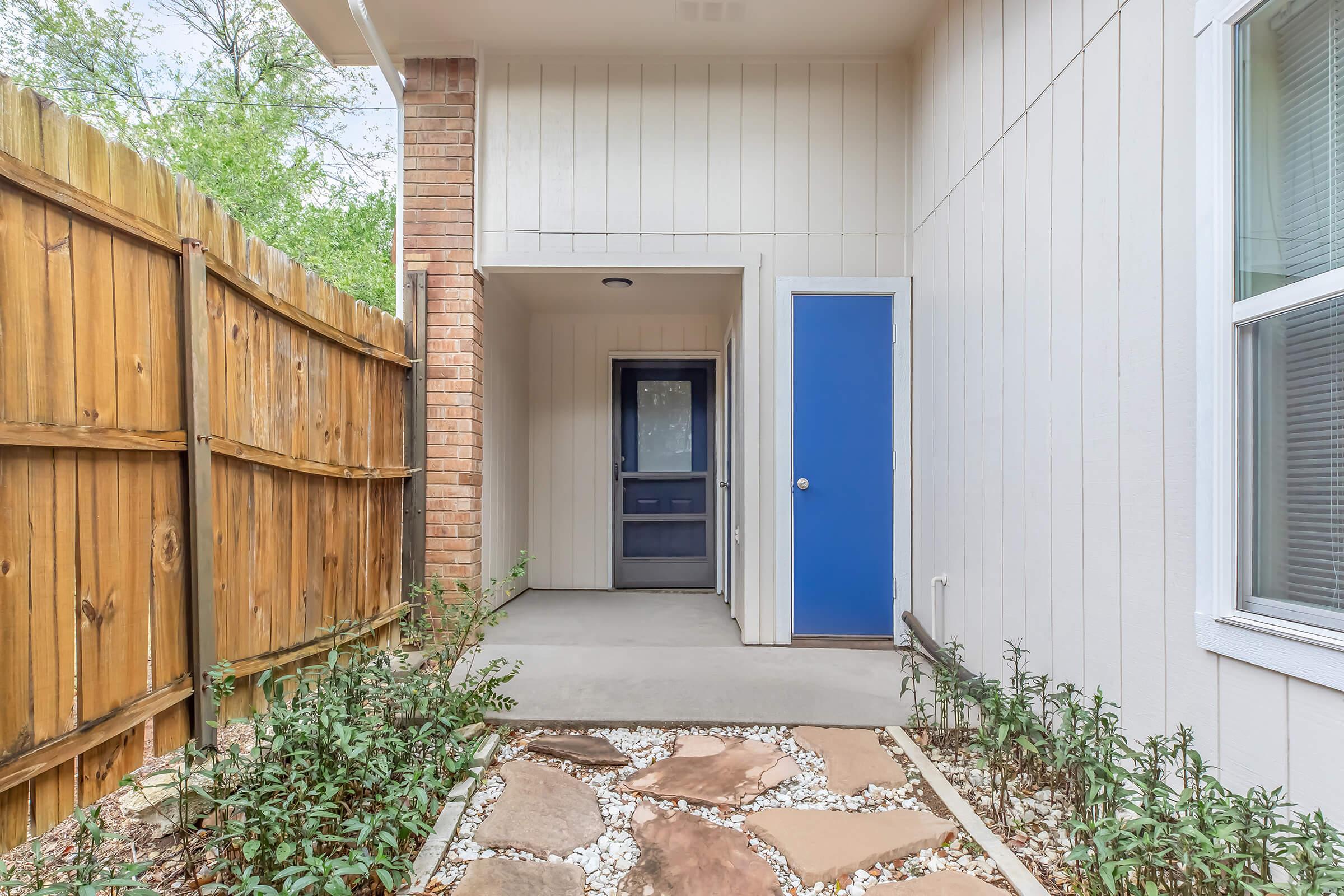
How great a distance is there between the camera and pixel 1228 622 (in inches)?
55.7

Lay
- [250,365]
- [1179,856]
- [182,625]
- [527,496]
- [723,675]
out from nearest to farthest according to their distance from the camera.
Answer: [1179,856], [182,625], [250,365], [723,675], [527,496]

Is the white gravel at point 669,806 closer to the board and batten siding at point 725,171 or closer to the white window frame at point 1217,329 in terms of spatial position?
the white window frame at point 1217,329

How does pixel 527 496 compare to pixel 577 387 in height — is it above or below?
below

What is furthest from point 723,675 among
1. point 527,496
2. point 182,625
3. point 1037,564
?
point 527,496

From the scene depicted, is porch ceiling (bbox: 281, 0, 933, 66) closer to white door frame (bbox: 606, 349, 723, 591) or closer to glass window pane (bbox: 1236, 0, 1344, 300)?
glass window pane (bbox: 1236, 0, 1344, 300)

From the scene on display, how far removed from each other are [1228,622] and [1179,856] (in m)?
0.50

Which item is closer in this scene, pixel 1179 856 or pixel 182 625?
pixel 1179 856

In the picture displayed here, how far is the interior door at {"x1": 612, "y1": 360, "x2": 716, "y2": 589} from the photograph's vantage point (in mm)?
5359

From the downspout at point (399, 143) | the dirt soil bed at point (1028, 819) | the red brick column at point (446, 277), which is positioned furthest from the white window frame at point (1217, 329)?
the downspout at point (399, 143)

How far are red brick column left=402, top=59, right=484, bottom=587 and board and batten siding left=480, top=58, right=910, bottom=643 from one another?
0.46 ft

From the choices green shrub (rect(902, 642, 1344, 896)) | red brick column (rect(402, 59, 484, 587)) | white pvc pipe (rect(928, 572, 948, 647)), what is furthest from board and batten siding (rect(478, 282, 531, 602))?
green shrub (rect(902, 642, 1344, 896))

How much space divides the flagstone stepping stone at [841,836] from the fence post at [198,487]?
5.24 ft

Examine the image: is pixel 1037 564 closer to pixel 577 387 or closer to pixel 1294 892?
pixel 1294 892

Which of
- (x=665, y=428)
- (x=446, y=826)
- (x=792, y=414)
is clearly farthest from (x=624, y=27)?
(x=446, y=826)
